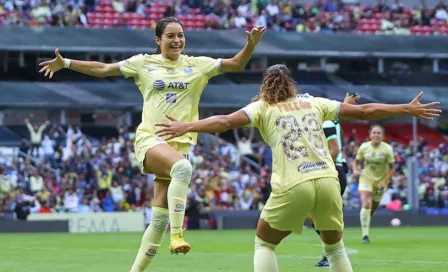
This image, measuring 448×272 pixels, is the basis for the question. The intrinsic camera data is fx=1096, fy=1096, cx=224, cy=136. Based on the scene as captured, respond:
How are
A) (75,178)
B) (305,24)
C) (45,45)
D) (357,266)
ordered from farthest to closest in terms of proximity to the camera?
(305,24), (45,45), (75,178), (357,266)

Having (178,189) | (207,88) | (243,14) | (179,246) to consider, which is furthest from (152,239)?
(243,14)

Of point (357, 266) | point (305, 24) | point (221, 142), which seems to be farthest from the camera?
point (305, 24)

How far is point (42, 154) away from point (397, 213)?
36.1ft

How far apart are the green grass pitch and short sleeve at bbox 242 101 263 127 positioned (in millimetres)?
4915

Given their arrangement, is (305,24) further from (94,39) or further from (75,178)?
(75,178)

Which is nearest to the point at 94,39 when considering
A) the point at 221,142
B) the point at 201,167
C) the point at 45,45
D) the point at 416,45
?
the point at 45,45

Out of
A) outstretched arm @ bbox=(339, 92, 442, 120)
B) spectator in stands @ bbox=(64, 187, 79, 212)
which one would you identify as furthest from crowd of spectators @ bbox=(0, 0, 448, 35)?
outstretched arm @ bbox=(339, 92, 442, 120)

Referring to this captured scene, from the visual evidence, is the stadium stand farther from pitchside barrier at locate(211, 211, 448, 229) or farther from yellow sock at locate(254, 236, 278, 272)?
yellow sock at locate(254, 236, 278, 272)

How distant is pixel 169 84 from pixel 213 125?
7.55ft

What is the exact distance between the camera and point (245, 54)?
11375 millimetres

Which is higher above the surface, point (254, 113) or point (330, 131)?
point (254, 113)

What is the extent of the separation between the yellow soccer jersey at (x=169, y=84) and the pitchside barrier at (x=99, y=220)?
1876cm

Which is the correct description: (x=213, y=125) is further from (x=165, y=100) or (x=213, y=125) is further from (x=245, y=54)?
(x=245, y=54)

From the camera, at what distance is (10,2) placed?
4188 cm
